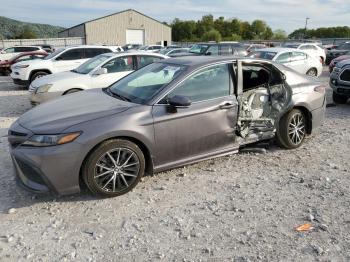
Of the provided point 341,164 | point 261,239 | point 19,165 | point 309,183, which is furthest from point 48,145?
point 341,164

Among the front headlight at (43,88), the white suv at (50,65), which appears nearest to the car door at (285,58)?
the white suv at (50,65)

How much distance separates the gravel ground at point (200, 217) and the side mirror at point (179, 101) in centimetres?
104

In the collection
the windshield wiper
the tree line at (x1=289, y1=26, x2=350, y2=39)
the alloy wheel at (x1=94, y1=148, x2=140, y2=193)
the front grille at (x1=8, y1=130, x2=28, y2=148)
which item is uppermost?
the tree line at (x1=289, y1=26, x2=350, y2=39)

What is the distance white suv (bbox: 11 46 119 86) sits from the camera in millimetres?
12758

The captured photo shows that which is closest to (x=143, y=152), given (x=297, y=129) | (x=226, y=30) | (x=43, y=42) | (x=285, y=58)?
(x=297, y=129)

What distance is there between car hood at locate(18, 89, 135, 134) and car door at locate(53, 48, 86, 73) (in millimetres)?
8463

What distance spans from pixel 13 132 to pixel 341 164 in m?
4.50

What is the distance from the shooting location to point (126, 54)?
9.31 m

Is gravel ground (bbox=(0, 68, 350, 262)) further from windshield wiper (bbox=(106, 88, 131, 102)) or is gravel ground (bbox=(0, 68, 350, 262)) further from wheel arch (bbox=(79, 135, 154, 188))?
windshield wiper (bbox=(106, 88, 131, 102))

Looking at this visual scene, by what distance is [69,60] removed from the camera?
13.1 meters

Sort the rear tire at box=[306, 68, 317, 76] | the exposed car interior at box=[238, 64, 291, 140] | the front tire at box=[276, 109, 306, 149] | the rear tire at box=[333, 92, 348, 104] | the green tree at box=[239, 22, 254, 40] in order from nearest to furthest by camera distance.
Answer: the exposed car interior at box=[238, 64, 291, 140]
the front tire at box=[276, 109, 306, 149]
the rear tire at box=[333, 92, 348, 104]
the rear tire at box=[306, 68, 317, 76]
the green tree at box=[239, 22, 254, 40]

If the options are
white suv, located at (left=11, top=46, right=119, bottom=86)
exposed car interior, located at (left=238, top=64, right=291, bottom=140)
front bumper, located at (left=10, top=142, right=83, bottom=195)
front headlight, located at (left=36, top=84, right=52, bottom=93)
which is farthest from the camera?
white suv, located at (left=11, top=46, right=119, bottom=86)

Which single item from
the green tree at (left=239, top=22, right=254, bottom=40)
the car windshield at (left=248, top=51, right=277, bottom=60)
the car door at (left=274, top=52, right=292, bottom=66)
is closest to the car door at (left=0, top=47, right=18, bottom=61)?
the car windshield at (left=248, top=51, right=277, bottom=60)

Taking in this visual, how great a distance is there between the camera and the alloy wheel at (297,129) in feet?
18.6
